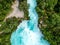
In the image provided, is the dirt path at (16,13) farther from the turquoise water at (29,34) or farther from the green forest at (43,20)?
the turquoise water at (29,34)

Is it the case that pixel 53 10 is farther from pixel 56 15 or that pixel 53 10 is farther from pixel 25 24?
pixel 25 24

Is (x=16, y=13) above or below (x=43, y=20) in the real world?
above

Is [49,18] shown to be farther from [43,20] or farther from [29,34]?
[29,34]

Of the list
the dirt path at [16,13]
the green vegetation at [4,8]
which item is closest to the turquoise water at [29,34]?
the dirt path at [16,13]

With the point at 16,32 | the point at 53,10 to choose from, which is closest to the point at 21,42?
the point at 16,32

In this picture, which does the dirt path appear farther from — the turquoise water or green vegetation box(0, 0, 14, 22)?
the turquoise water

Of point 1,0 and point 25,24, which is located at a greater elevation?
point 1,0

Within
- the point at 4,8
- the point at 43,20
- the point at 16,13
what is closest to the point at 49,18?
the point at 43,20
